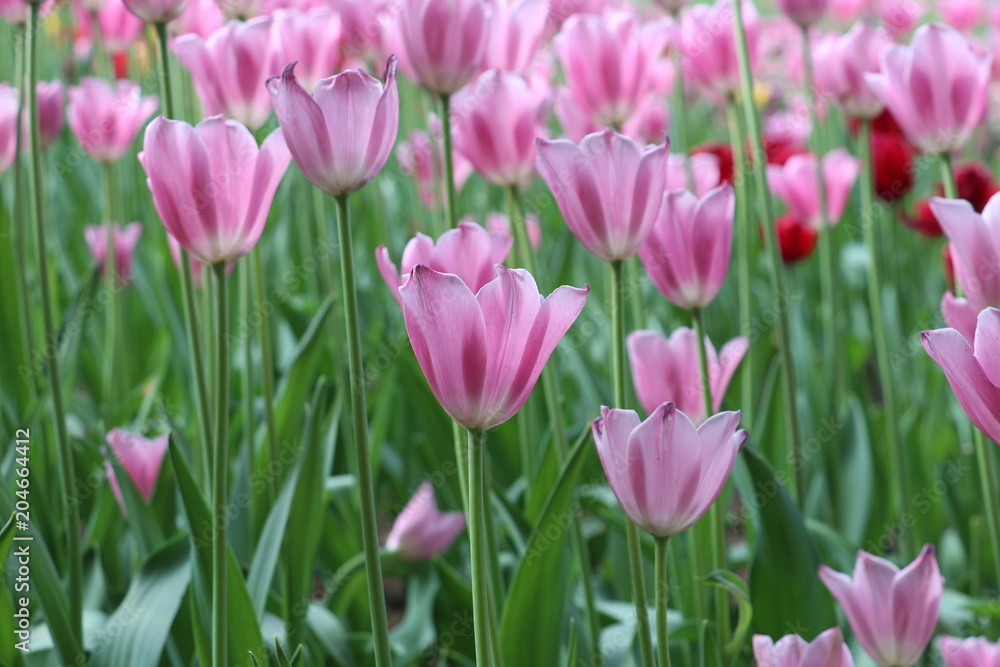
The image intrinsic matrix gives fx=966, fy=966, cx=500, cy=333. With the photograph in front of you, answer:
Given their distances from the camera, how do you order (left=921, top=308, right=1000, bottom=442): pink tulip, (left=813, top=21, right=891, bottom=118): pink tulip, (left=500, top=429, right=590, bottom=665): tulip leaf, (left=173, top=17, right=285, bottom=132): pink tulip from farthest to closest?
(left=813, top=21, right=891, bottom=118): pink tulip
(left=173, top=17, right=285, bottom=132): pink tulip
(left=500, top=429, right=590, bottom=665): tulip leaf
(left=921, top=308, right=1000, bottom=442): pink tulip

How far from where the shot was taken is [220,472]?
25.8 inches

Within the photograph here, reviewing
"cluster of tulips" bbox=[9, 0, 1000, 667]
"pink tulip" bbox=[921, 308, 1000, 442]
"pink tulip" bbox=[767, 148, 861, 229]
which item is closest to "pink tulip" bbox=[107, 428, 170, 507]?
"cluster of tulips" bbox=[9, 0, 1000, 667]

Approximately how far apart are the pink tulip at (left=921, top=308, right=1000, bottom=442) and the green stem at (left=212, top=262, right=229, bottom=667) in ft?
1.41

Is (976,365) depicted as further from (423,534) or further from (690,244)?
(423,534)

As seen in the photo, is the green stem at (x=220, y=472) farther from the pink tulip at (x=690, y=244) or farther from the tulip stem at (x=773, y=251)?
the tulip stem at (x=773, y=251)

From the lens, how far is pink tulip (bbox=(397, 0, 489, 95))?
2.79 feet

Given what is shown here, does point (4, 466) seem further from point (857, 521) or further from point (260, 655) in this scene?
point (857, 521)

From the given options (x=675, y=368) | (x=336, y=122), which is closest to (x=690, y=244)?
(x=675, y=368)

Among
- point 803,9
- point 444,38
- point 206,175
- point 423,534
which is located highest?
point 803,9

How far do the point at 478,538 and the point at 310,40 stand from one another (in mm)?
724

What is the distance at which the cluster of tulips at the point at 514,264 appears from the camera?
55 centimetres

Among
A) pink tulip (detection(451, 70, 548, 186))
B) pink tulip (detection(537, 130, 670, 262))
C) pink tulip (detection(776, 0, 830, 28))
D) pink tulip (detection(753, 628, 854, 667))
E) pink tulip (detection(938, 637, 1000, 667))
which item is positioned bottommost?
pink tulip (detection(938, 637, 1000, 667))

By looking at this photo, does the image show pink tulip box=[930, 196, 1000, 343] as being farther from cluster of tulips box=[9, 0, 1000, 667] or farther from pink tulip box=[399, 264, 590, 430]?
pink tulip box=[399, 264, 590, 430]

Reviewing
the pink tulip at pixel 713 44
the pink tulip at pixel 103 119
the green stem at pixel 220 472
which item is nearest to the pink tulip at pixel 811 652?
the green stem at pixel 220 472
